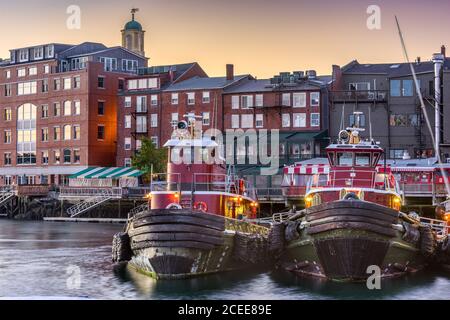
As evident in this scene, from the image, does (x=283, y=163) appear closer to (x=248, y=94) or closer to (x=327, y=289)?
(x=248, y=94)

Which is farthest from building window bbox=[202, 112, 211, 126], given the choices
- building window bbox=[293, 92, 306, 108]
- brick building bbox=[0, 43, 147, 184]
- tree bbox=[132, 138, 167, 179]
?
brick building bbox=[0, 43, 147, 184]

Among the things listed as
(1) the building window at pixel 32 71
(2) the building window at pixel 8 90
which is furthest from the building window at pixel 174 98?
(2) the building window at pixel 8 90

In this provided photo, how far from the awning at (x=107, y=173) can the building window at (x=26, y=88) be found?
51.0ft

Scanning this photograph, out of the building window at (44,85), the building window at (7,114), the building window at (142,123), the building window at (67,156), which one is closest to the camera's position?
the building window at (142,123)

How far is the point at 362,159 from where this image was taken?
4050 cm

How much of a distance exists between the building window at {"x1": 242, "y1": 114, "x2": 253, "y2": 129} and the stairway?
53.8 ft

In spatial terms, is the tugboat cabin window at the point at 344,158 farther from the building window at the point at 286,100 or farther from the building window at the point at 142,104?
the building window at the point at 142,104

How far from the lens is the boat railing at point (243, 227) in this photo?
122 ft

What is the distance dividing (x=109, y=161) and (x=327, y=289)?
7175 centimetres

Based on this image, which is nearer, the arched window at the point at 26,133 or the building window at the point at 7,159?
the arched window at the point at 26,133

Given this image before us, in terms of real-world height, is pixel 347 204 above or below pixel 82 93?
below

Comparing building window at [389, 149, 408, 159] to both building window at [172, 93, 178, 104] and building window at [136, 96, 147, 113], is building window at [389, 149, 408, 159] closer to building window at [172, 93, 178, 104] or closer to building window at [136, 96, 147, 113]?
building window at [172, 93, 178, 104]
